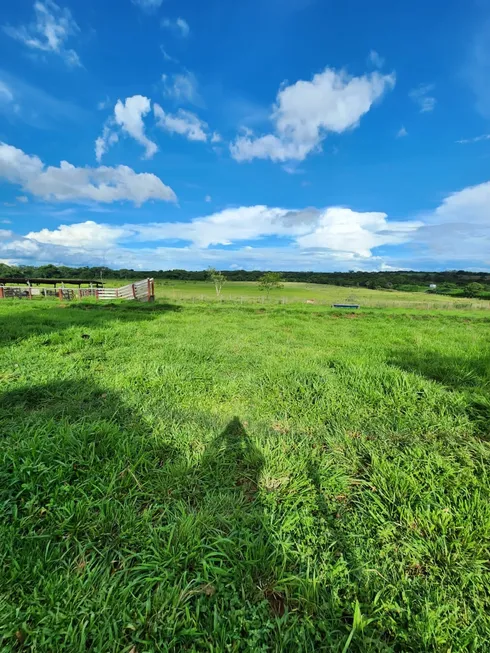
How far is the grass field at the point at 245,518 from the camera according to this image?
1.53 metres

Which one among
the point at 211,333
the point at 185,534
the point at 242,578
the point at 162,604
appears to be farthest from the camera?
the point at 211,333

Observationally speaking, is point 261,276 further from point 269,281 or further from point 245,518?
point 245,518

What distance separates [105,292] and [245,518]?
31673 mm

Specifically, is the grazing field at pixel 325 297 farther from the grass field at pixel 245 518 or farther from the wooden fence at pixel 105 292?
the grass field at pixel 245 518

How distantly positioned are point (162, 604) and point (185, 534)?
16.1 inches

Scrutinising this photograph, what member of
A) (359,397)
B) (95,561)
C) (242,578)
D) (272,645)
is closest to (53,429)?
(95,561)

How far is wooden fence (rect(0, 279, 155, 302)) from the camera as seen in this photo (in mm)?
27797

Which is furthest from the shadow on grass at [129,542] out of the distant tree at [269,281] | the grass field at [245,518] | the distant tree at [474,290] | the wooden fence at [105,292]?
the distant tree at [474,290]

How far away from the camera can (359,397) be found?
4301 mm

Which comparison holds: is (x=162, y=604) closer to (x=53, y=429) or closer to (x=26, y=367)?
(x=53, y=429)

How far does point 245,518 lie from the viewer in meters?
2.17

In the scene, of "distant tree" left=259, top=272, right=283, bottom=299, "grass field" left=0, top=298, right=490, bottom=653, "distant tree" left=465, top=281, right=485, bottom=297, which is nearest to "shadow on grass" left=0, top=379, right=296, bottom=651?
"grass field" left=0, top=298, right=490, bottom=653

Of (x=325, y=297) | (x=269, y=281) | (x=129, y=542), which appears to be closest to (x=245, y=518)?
(x=129, y=542)

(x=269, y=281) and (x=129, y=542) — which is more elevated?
(x=269, y=281)
